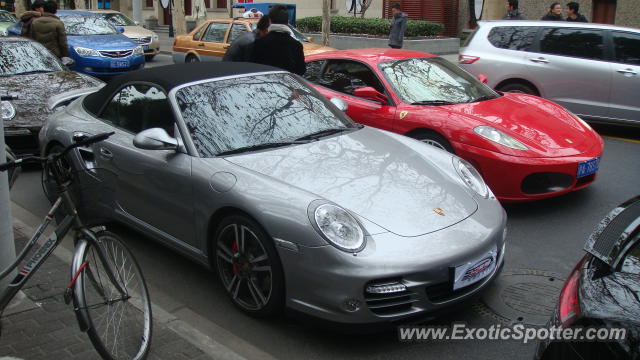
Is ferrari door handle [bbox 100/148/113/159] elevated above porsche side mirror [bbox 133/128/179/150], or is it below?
below

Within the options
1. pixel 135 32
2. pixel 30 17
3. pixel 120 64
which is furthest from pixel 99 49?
pixel 135 32

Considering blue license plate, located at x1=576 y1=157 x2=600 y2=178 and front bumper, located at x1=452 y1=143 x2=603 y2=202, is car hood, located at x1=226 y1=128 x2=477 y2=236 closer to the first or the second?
front bumper, located at x1=452 y1=143 x2=603 y2=202

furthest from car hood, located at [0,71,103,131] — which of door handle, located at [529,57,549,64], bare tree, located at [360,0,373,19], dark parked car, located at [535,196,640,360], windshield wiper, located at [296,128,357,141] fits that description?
bare tree, located at [360,0,373,19]

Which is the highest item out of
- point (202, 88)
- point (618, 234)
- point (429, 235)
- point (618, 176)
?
point (202, 88)

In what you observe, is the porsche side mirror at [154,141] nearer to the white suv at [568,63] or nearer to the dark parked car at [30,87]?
the dark parked car at [30,87]

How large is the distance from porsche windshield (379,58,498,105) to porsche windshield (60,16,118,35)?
437 inches

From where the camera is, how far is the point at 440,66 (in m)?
7.39

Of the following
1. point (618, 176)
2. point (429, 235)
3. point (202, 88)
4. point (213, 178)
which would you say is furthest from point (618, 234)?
point (618, 176)

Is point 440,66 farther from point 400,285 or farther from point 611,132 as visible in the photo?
point 400,285

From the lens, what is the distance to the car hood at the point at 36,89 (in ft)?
24.9

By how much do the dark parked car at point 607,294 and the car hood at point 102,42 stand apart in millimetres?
13547

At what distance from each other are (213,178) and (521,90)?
268 inches

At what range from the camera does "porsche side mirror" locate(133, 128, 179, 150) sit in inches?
172

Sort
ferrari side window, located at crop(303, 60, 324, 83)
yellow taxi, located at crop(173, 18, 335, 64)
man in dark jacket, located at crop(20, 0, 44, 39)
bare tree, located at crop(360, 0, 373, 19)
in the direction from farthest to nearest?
1. bare tree, located at crop(360, 0, 373, 19)
2. yellow taxi, located at crop(173, 18, 335, 64)
3. man in dark jacket, located at crop(20, 0, 44, 39)
4. ferrari side window, located at crop(303, 60, 324, 83)
